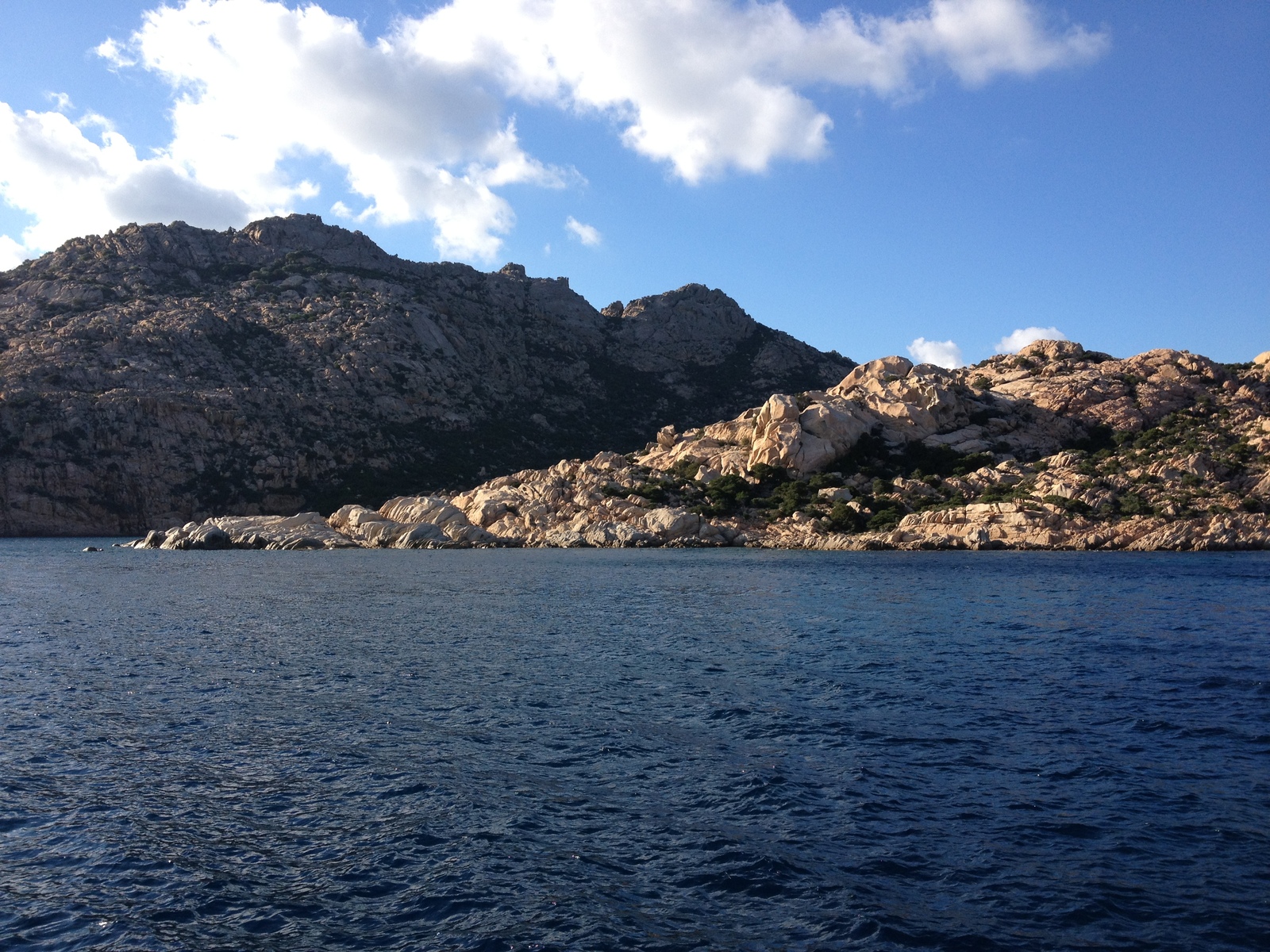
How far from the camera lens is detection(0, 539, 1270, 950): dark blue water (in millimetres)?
10547

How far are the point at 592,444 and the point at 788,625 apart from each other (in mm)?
116704

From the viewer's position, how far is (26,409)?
10444 centimetres

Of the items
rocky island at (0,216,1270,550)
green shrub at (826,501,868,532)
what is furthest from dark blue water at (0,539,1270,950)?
rocky island at (0,216,1270,550)

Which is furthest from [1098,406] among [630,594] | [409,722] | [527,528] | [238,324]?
[238,324]

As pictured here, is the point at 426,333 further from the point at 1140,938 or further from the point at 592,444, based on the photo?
the point at 1140,938

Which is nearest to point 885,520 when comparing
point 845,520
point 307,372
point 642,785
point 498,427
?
point 845,520

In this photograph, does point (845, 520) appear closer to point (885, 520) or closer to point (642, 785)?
point (885, 520)

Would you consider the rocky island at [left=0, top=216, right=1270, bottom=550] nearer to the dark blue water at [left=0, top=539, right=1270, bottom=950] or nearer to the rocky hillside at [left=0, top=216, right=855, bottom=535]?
the rocky hillside at [left=0, top=216, right=855, bottom=535]

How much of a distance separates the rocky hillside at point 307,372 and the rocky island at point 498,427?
16.8 inches

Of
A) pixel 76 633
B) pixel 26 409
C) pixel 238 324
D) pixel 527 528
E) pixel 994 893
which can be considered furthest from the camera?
pixel 238 324

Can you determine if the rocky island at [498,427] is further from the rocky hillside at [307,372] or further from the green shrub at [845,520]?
the rocky hillside at [307,372]

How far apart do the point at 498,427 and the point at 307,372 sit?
96.6 ft

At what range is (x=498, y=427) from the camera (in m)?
143

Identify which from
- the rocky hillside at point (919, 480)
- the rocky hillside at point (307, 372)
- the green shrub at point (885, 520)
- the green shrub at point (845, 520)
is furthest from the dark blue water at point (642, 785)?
the rocky hillside at point (307, 372)
